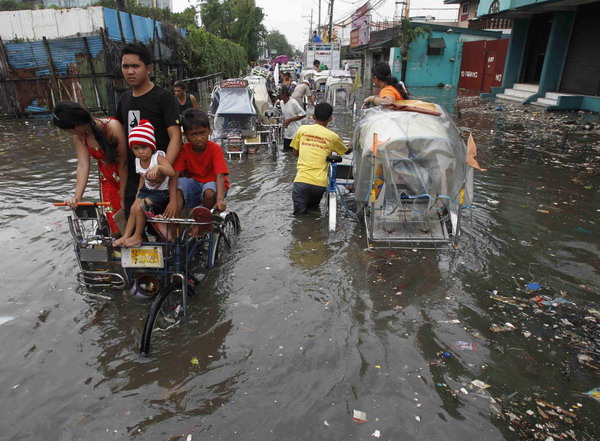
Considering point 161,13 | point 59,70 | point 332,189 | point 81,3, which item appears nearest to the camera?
point 332,189

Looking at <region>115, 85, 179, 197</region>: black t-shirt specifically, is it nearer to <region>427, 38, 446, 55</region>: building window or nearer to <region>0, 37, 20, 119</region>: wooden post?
<region>0, 37, 20, 119</region>: wooden post

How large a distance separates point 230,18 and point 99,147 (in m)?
44.5

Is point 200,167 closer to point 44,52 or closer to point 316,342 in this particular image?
point 316,342

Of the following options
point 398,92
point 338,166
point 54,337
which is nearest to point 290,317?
point 54,337

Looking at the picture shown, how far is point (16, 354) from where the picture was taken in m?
3.06

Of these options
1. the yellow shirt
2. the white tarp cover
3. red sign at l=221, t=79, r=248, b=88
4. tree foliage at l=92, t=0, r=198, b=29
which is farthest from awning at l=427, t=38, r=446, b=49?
the yellow shirt

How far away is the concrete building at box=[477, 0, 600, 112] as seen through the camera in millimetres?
14156

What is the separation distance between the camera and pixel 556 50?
15688mm

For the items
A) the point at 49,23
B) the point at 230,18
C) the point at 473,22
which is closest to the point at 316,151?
the point at 49,23

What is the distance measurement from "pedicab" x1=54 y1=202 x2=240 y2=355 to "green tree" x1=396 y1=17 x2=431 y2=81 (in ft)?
88.6

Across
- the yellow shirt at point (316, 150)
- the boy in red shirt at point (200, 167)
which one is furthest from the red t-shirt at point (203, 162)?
the yellow shirt at point (316, 150)

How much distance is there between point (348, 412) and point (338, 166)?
12.3 ft

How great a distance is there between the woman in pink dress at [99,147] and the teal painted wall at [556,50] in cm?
1770

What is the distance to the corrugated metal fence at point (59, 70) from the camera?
44.0 ft
